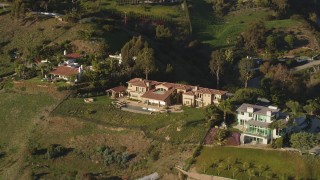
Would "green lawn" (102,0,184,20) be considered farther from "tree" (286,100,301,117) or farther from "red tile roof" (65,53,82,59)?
"tree" (286,100,301,117)

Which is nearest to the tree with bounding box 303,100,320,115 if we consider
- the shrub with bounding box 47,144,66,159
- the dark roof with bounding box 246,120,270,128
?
the dark roof with bounding box 246,120,270,128

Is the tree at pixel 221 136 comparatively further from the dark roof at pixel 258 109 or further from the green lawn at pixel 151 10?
the green lawn at pixel 151 10

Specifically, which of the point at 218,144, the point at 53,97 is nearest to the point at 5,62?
the point at 53,97

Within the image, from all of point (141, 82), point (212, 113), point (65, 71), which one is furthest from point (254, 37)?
point (212, 113)

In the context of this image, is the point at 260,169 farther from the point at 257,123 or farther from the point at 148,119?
the point at 148,119

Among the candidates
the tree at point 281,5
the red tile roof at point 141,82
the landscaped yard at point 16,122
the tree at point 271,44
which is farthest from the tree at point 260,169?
the tree at point 281,5

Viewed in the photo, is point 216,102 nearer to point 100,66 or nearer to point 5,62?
point 100,66

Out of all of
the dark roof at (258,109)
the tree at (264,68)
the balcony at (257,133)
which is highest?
the dark roof at (258,109)
